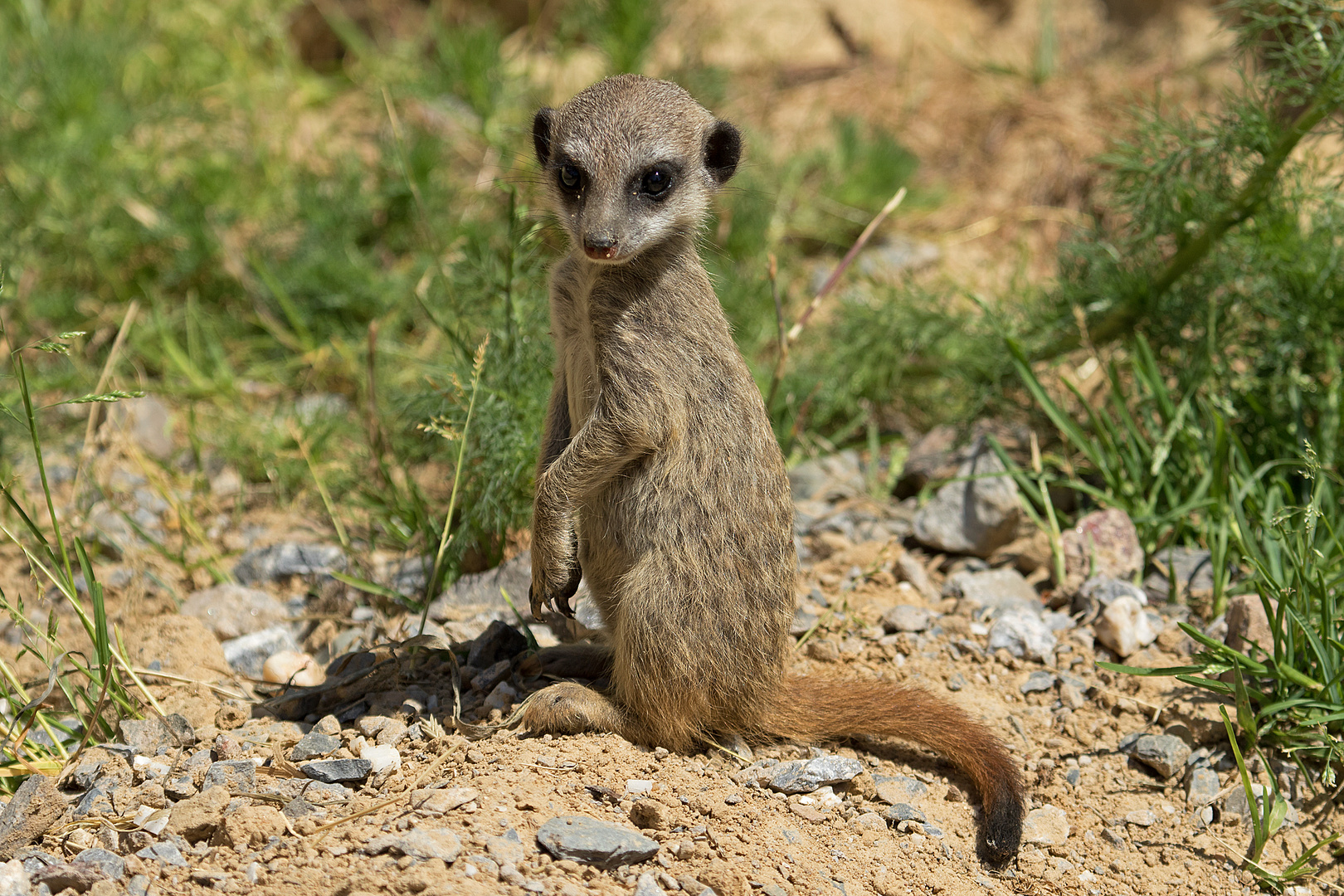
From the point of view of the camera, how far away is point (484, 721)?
2.92m

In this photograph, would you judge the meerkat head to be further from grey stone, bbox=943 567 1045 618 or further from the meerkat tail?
grey stone, bbox=943 567 1045 618

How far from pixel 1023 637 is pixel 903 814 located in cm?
92

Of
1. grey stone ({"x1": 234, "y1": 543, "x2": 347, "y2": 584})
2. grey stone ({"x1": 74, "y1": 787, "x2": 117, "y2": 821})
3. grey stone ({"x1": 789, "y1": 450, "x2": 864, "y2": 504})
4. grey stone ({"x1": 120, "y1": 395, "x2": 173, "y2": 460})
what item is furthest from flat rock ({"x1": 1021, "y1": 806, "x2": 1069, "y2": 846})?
grey stone ({"x1": 120, "y1": 395, "x2": 173, "y2": 460})

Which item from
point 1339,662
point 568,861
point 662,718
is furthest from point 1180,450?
point 568,861

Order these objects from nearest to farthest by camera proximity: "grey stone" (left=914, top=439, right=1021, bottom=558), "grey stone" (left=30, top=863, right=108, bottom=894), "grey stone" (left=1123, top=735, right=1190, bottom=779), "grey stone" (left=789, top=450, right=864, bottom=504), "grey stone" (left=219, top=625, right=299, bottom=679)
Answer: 1. "grey stone" (left=30, top=863, right=108, bottom=894)
2. "grey stone" (left=1123, top=735, right=1190, bottom=779)
3. "grey stone" (left=219, top=625, right=299, bottom=679)
4. "grey stone" (left=914, top=439, right=1021, bottom=558)
5. "grey stone" (left=789, top=450, right=864, bottom=504)

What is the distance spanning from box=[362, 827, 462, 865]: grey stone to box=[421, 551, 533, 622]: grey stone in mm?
1300

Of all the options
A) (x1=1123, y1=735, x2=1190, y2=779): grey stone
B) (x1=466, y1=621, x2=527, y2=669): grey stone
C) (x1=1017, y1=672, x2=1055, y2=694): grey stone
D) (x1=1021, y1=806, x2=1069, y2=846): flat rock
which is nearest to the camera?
(x1=1021, y1=806, x2=1069, y2=846): flat rock

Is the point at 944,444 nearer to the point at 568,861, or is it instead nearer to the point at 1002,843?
the point at 1002,843

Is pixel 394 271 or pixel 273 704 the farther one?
pixel 394 271

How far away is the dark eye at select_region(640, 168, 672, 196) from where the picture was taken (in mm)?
2840

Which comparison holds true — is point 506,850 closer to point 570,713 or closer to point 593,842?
point 593,842

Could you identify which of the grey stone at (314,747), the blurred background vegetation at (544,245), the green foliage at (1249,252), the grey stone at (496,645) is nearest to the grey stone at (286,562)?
the blurred background vegetation at (544,245)

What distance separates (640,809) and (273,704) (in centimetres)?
118

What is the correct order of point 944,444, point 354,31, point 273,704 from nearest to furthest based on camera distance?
point 273,704, point 944,444, point 354,31
